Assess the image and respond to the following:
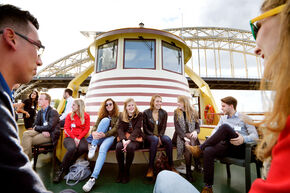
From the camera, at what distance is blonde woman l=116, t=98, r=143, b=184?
Result: 11.2 feet

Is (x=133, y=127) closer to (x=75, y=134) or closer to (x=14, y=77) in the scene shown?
(x=75, y=134)

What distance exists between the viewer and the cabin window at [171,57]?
18.2 feet

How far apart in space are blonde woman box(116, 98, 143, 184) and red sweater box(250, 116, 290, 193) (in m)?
3.17

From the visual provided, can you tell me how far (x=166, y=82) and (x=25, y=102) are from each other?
4.32m

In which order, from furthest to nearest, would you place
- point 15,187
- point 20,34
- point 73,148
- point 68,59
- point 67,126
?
1. point 68,59
2. point 67,126
3. point 73,148
4. point 20,34
5. point 15,187

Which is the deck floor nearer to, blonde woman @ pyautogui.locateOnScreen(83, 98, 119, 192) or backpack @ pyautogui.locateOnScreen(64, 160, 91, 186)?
backpack @ pyautogui.locateOnScreen(64, 160, 91, 186)

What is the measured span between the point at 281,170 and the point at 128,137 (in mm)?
3417

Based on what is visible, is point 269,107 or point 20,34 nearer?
point 269,107

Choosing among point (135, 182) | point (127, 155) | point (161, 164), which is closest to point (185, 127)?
point (161, 164)

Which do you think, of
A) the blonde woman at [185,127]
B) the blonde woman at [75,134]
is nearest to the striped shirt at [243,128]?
the blonde woman at [185,127]

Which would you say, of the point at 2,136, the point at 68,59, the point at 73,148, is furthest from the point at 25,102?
the point at 68,59

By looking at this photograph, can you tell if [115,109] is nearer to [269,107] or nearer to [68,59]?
[269,107]

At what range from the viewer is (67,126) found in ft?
13.1

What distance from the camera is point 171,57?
5766 mm
